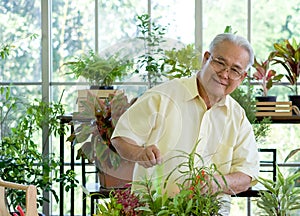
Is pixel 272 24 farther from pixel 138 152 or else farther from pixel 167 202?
pixel 167 202

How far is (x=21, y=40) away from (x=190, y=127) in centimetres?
255

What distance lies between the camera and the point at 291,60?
4461 mm

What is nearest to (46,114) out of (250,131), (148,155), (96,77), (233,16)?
(96,77)

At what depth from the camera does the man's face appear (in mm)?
2574

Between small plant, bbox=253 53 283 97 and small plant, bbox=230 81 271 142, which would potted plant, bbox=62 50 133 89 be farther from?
small plant, bbox=253 53 283 97

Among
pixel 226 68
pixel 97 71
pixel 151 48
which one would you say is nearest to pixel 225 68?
pixel 226 68

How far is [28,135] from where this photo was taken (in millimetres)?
4746

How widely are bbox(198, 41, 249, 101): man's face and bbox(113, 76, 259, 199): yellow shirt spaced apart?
0.08 metres

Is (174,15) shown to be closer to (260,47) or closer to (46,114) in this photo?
(260,47)

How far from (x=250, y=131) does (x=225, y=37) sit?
418 millimetres

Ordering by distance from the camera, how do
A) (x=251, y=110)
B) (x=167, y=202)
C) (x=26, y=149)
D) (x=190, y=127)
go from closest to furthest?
(x=167, y=202), (x=190, y=127), (x=251, y=110), (x=26, y=149)

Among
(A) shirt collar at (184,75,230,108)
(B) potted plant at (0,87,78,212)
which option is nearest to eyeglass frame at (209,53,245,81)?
(A) shirt collar at (184,75,230,108)

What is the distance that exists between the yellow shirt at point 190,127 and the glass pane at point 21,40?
93.7 inches

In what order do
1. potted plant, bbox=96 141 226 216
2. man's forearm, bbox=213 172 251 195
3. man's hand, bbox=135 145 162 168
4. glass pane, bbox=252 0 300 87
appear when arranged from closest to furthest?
potted plant, bbox=96 141 226 216, man's hand, bbox=135 145 162 168, man's forearm, bbox=213 172 251 195, glass pane, bbox=252 0 300 87
